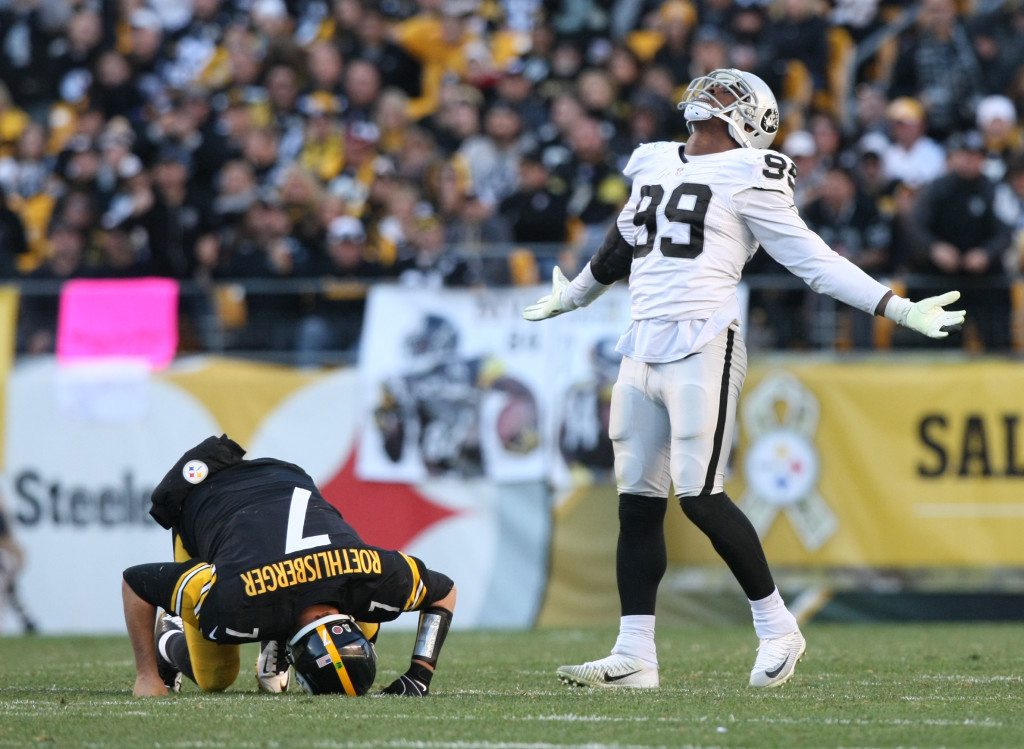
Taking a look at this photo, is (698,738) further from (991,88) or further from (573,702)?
(991,88)

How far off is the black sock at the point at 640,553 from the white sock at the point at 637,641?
0.10 ft

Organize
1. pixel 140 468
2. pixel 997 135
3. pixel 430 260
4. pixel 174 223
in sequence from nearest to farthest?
1. pixel 140 468
2. pixel 430 260
3. pixel 997 135
4. pixel 174 223

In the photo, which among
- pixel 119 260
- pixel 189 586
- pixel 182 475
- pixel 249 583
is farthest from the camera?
pixel 119 260

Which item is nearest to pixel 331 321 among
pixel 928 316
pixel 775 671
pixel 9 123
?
pixel 9 123

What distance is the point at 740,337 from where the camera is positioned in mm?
5824

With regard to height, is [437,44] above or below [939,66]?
above

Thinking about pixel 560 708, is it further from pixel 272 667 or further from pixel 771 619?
pixel 272 667

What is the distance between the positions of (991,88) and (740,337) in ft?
23.3

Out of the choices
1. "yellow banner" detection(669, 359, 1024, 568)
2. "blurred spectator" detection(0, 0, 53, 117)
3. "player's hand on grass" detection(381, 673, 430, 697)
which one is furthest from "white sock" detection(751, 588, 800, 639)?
"blurred spectator" detection(0, 0, 53, 117)

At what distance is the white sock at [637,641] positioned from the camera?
18.8 ft

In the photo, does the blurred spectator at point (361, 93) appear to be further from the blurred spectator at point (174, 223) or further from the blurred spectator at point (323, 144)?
the blurred spectator at point (174, 223)

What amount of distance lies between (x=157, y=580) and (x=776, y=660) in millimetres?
2112

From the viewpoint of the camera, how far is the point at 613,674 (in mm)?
5668

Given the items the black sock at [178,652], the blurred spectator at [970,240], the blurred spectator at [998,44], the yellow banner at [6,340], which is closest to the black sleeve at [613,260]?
the black sock at [178,652]
